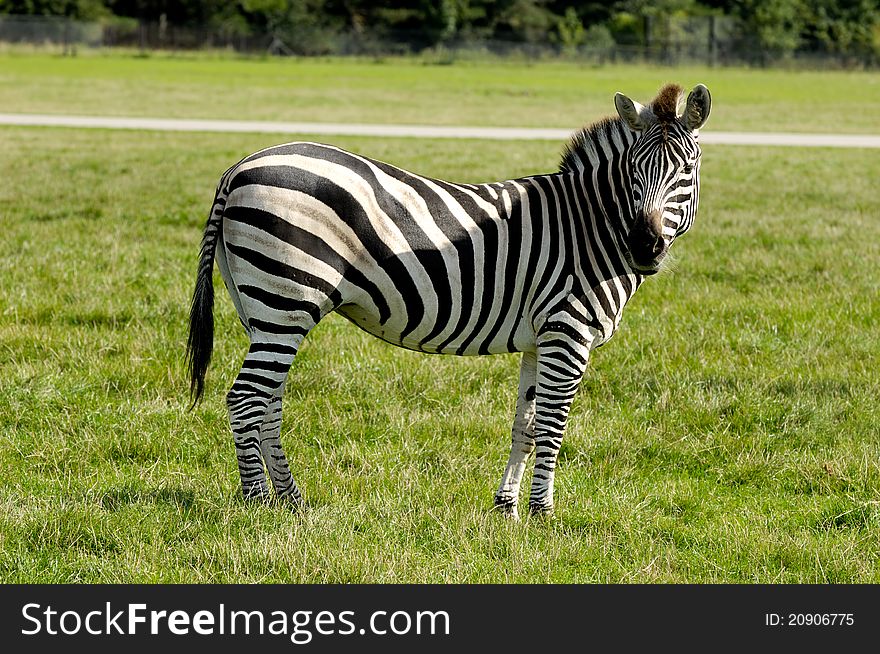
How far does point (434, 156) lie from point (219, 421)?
12899 millimetres

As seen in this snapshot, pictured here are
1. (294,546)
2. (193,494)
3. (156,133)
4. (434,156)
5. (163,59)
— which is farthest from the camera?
(163,59)

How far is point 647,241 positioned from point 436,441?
2.14 metres

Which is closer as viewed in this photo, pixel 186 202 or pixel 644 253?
pixel 644 253

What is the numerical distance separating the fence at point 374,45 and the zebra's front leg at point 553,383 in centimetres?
6323

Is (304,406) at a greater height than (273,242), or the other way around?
(273,242)

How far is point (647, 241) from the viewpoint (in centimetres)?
460

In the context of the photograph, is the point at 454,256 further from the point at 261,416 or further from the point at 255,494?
the point at 255,494

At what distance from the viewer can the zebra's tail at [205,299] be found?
4.93m

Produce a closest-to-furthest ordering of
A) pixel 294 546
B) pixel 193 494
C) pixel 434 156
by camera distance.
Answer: pixel 294 546
pixel 193 494
pixel 434 156

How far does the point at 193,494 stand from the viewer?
5.30 m

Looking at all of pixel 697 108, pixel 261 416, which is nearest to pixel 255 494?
pixel 261 416

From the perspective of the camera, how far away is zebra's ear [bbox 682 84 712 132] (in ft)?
15.5

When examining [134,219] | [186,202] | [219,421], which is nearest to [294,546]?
[219,421]

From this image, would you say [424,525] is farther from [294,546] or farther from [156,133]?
[156,133]
